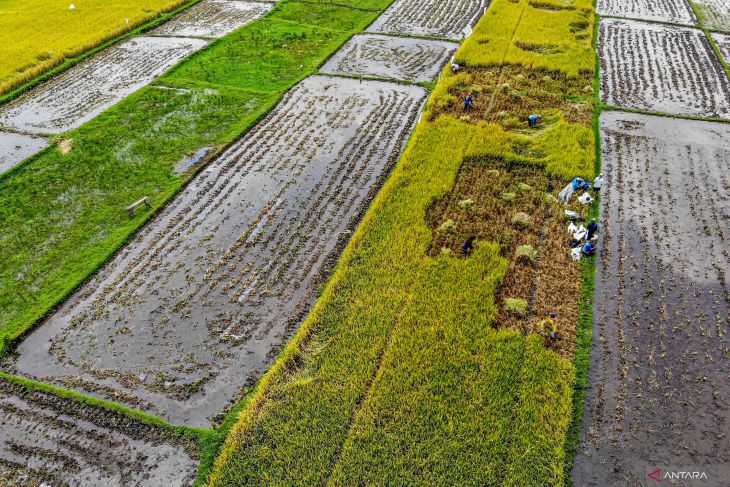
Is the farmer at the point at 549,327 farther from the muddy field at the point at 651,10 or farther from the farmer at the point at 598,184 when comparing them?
the muddy field at the point at 651,10

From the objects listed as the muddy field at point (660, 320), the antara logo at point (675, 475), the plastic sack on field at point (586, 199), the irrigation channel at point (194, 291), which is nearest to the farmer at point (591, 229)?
the muddy field at point (660, 320)

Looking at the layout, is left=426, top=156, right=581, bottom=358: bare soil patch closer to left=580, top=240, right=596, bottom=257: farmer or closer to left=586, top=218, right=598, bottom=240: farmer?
left=580, top=240, right=596, bottom=257: farmer

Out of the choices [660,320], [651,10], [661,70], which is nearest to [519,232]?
[660,320]

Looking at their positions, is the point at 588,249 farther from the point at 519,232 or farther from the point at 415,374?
the point at 415,374

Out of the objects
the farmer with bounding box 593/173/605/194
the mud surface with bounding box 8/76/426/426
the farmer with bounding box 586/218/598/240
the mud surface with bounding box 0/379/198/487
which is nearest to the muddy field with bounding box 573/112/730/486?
the farmer with bounding box 593/173/605/194

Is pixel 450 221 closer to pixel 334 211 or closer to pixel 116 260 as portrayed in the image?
pixel 334 211

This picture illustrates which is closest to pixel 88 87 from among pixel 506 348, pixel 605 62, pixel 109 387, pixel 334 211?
pixel 334 211

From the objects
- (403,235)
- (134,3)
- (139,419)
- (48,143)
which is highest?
(134,3)
